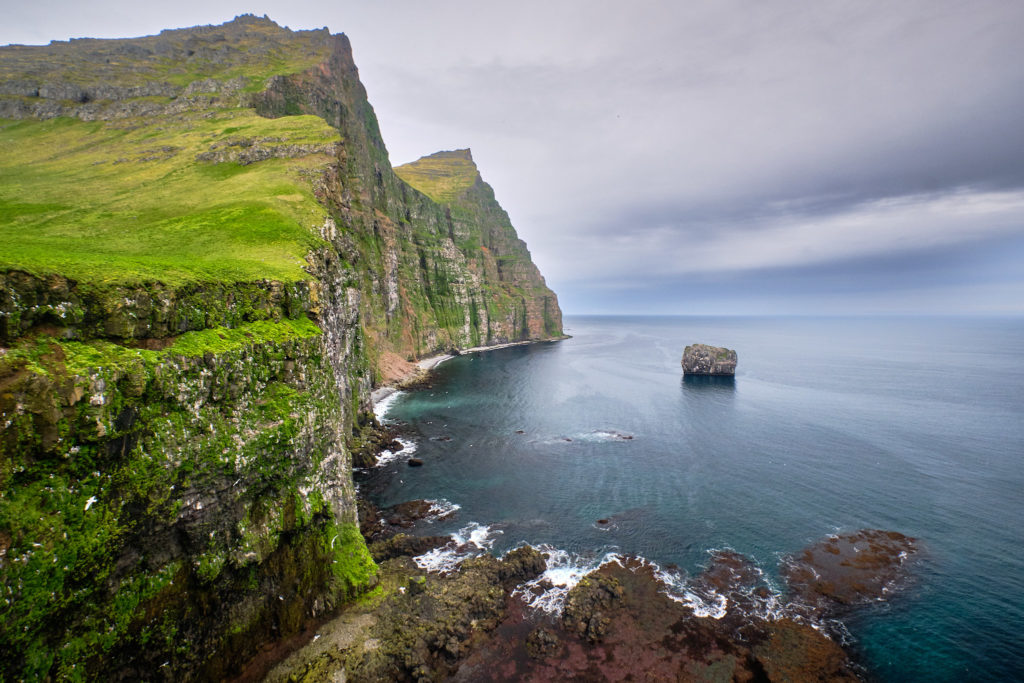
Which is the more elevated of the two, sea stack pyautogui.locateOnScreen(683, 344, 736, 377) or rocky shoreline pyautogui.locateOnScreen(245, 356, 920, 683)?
sea stack pyautogui.locateOnScreen(683, 344, 736, 377)

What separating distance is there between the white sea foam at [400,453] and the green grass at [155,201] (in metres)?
27.5

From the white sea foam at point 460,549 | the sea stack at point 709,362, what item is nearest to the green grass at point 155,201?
the white sea foam at point 460,549

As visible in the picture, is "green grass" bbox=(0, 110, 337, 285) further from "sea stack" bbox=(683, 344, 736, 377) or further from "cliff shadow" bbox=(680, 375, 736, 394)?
"sea stack" bbox=(683, 344, 736, 377)

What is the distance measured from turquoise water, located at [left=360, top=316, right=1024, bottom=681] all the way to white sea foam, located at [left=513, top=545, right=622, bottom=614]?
1.30 meters

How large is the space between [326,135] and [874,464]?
7875 centimetres

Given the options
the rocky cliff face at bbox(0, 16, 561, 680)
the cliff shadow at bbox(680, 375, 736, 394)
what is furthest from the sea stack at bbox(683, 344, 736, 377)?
the rocky cliff face at bbox(0, 16, 561, 680)

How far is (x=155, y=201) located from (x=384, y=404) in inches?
1793

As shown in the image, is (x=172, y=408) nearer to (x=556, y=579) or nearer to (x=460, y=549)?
(x=460, y=549)

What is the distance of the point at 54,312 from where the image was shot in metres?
15.8

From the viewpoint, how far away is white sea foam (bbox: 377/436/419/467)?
48.8m

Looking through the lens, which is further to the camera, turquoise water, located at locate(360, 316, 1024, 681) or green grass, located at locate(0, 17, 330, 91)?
green grass, located at locate(0, 17, 330, 91)

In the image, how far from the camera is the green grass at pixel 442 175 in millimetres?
165875

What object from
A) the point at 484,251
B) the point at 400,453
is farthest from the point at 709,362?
the point at 484,251

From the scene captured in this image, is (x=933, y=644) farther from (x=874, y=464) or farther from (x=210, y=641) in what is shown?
(x=210, y=641)
